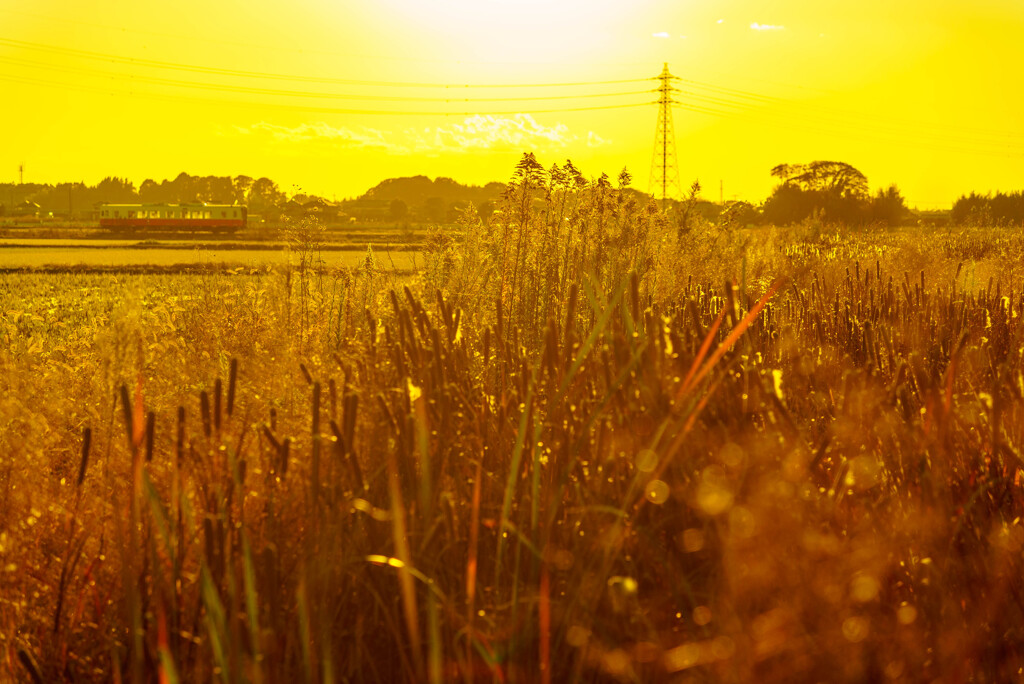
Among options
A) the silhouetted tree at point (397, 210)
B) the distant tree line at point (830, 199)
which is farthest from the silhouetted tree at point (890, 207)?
the silhouetted tree at point (397, 210)

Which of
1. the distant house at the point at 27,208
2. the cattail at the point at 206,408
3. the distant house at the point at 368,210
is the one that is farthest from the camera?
the distant house at the point at 27,208

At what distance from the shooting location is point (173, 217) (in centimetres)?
5019

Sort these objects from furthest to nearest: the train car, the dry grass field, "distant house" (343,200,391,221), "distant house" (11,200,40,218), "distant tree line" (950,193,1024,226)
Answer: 1. "distant house" (11,200,40,218)
2. "distant house" (343,200,391,221)
3. the train car
4. "distant tree line" (950,193,1024,226)
5. the dry grass field

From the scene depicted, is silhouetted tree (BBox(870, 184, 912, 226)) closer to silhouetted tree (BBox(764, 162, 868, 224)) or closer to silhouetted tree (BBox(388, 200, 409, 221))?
silhouetted tree (BBox(764, 162, 868, 224))

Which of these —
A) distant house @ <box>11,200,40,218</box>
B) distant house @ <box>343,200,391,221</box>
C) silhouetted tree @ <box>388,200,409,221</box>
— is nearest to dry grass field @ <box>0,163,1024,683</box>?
silhouetted tree @ <box>388,200,409,221</box>

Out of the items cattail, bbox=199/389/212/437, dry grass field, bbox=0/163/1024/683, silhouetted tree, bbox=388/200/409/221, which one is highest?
silhouetted tree, bbox=388/200/409/221

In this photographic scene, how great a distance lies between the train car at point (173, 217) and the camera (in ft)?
163

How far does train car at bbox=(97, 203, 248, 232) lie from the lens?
4975 centimetres

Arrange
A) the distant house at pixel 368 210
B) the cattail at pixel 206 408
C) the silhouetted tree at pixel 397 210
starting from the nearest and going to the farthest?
the cattail at pixel 206 408 → the silhouetted tree at pixel 397 210 → the distant house at pixel 368 210

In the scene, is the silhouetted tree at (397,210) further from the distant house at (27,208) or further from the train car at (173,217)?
the distant house at (27,208)

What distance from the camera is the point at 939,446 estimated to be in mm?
2531

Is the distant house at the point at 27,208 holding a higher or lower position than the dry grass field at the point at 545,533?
higher

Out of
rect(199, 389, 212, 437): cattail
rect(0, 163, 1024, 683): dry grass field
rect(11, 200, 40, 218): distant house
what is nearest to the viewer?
Answer: rect(0, 163, 1024, 683): dry grass field

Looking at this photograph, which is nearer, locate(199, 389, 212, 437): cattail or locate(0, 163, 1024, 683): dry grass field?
locate(0, 163, 1024, 683): dry grass field
